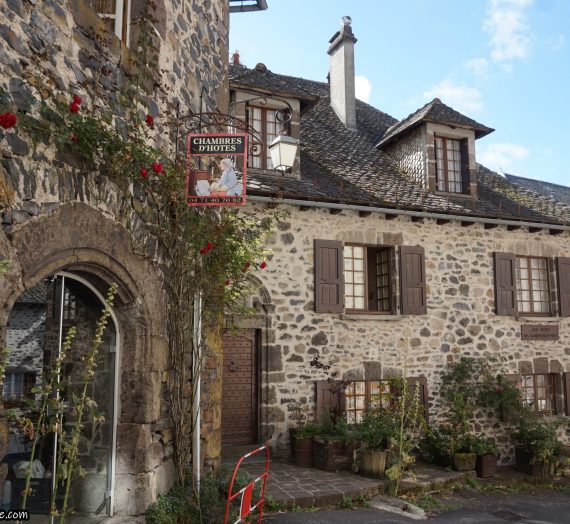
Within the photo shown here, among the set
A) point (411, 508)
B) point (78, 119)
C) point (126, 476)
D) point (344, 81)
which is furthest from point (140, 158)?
point (344, 81)

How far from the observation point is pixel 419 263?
9844 mm

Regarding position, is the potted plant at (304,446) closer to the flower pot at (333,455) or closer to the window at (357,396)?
the flower pot at (333,455)

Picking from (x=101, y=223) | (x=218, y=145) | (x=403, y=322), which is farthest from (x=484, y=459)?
(x=101, y=223)

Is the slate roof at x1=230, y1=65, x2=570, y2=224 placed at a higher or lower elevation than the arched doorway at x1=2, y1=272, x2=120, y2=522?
higher

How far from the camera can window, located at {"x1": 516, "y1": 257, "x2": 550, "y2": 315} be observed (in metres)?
11.0

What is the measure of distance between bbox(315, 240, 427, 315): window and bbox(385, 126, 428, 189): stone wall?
1874 millimetres

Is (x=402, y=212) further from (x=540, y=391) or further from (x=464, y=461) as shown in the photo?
(x=540, y=391)

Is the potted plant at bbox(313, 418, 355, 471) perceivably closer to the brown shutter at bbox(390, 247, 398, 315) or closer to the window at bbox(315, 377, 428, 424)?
the window at bbox(315, 377, 428, 424)

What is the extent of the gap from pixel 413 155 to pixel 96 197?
340 inches

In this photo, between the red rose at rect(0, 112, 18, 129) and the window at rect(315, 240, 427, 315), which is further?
the window at rect(315, 240, 427, 315)

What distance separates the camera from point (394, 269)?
31.9 ft

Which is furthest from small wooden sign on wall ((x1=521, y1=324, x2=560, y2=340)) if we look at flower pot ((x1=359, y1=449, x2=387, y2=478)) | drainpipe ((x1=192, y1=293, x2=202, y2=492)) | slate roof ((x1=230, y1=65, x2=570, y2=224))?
drainpipe ((x1=192, y1=293, x2=202, y2=492))

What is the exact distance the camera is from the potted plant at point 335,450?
793 centimetres

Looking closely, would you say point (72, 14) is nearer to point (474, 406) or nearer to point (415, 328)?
point (415, 328)
